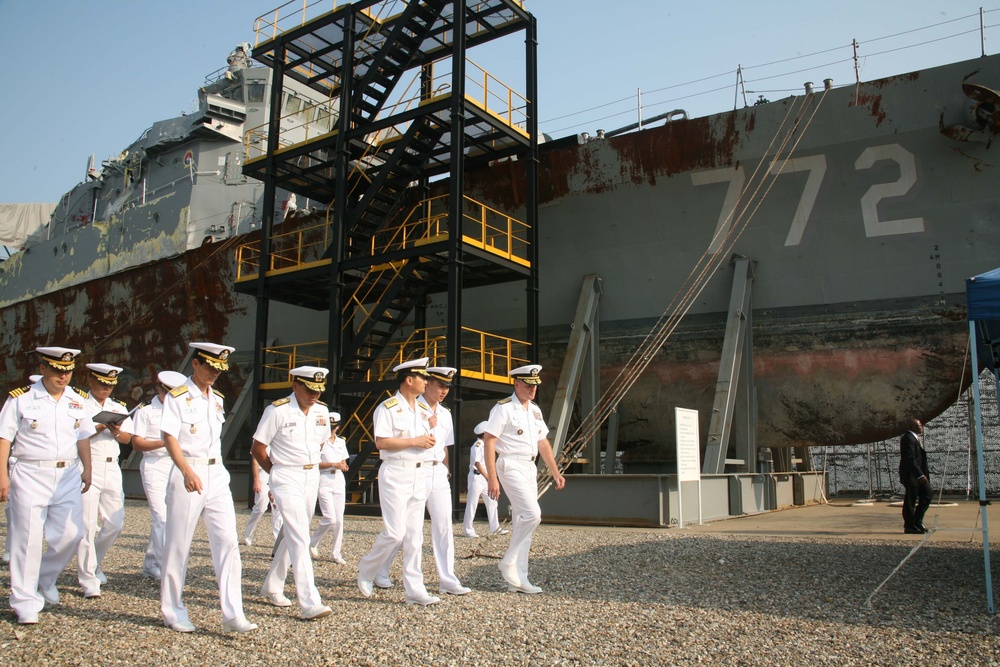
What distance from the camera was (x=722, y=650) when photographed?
4090 mm

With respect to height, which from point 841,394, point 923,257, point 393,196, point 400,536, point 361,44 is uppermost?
point 361,44

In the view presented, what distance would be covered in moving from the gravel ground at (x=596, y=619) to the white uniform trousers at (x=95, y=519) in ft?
0.62

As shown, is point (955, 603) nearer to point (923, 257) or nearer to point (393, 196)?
point (923, 257)

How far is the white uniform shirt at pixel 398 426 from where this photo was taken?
563cm

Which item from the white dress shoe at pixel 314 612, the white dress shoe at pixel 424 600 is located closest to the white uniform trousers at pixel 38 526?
the white dress shoe at pixel 314 612

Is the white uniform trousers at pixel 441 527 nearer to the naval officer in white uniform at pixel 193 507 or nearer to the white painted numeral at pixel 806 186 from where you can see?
the naval officer in white uniform at pixel 193 507

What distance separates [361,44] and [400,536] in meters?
13.4

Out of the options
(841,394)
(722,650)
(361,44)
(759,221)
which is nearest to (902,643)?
(722,650)

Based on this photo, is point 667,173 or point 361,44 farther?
point 361,44

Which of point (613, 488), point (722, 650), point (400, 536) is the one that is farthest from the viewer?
point (613, 488)

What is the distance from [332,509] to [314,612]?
3212 mm

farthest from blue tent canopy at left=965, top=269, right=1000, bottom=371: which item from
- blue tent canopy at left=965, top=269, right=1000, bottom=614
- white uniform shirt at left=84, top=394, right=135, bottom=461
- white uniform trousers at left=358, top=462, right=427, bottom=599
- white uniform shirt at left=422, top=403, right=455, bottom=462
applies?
white uniform shirt at left=84, top=394, right=135, bottom=461

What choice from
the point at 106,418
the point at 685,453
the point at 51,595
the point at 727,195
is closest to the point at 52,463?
the point at 106,418

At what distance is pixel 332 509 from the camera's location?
26.2 ft
